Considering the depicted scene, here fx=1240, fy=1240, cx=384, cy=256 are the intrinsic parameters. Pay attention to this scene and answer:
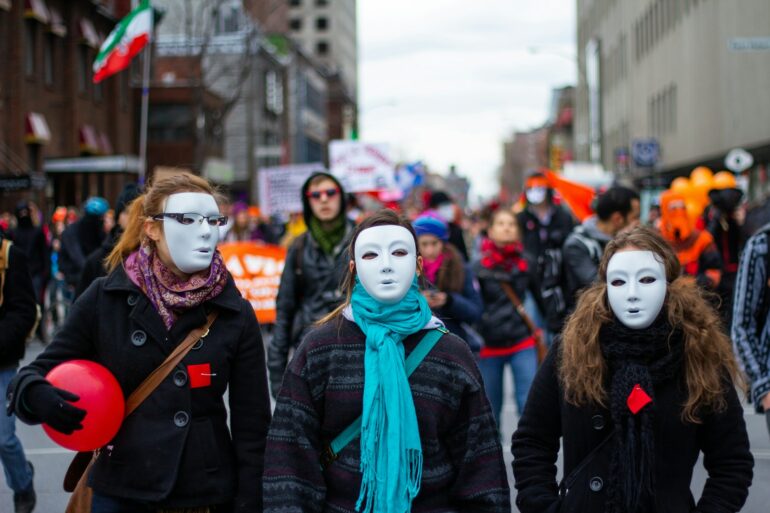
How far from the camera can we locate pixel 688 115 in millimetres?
43156

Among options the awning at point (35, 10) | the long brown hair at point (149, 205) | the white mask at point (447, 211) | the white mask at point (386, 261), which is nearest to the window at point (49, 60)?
the awning at point (35, 10)

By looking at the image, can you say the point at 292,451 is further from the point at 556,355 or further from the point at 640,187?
the point at 640,187

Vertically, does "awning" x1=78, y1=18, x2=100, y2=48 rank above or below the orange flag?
above

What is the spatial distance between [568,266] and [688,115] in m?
36.1

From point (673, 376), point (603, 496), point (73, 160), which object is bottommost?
point (603, 496)

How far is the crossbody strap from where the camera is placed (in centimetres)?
391

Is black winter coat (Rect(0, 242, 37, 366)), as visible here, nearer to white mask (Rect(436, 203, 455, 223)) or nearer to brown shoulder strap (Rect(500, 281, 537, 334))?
brown shoulder strap (Rect(500, 281, 537, 334))

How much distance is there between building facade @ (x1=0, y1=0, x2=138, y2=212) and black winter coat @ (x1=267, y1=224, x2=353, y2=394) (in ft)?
72.1

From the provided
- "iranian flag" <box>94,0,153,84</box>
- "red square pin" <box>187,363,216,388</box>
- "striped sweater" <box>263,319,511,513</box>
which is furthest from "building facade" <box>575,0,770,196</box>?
"striped sweater" <box>263,319,511,513</box>

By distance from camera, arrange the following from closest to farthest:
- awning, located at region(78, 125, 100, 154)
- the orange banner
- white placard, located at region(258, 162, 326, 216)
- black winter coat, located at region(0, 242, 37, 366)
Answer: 1. black winter coat, located at region(0, 242, 37, 366)
2. the orange banner
3. white placard, located at region(258, 162, 326, 216)
4. awning, located at region(78, 125, 100, 154)

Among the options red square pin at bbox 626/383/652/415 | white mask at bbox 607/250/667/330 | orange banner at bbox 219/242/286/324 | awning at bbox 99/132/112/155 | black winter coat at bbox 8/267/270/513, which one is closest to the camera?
red square pin at bbox 626/383/652/415

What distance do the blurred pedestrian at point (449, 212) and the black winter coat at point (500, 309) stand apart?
2001 millimetres

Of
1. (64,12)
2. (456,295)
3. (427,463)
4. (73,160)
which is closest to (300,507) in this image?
(427,463)

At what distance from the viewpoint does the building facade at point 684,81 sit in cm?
3353
